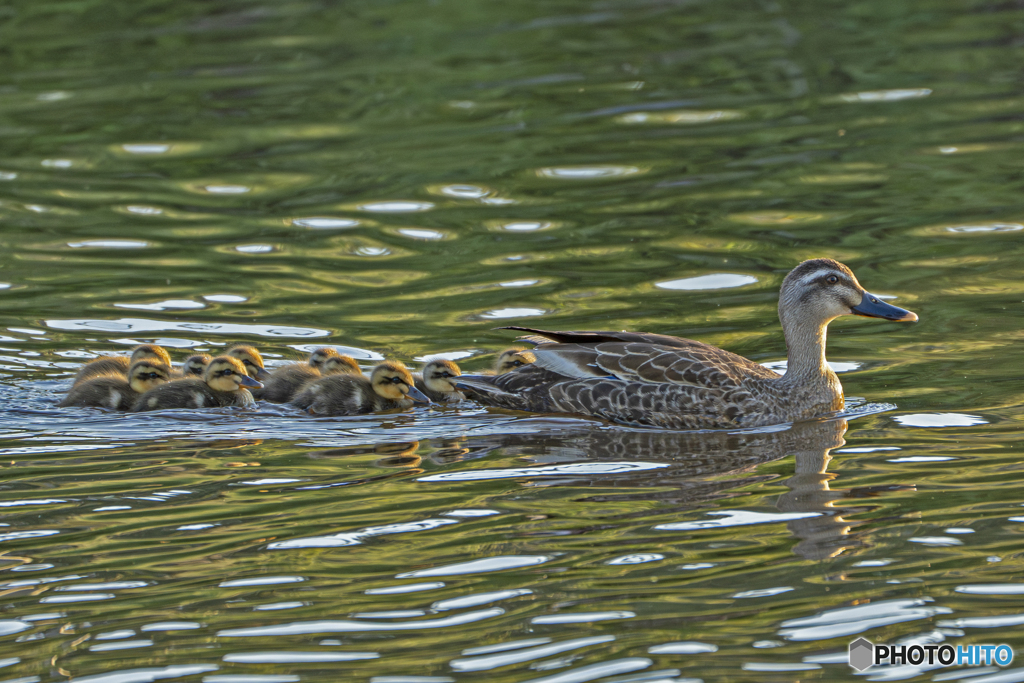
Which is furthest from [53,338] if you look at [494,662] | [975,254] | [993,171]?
[993,171]

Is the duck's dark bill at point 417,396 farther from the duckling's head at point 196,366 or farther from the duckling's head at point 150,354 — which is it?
the duckling's head at point 150,354

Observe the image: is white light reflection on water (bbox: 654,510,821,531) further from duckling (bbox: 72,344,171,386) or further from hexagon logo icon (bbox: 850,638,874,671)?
duckling (bbox: 72,344,171,386)

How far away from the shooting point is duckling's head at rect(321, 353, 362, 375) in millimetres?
8273

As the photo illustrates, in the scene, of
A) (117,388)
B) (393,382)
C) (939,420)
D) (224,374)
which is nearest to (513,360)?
(393,382)

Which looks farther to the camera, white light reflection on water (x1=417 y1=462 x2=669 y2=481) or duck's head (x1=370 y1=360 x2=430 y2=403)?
duck's head (x1=370 y1=360 x2=430 y2=403)

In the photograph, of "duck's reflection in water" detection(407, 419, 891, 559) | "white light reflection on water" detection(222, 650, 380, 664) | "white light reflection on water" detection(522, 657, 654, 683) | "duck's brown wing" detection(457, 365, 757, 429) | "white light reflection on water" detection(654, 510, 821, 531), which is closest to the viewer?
"white light reflection on water" detection(522, 657, 654, 683)

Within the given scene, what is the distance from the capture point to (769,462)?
6.95m

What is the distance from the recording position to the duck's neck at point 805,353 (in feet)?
25.8

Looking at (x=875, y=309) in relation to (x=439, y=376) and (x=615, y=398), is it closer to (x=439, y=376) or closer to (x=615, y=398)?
(x=615, y=398)

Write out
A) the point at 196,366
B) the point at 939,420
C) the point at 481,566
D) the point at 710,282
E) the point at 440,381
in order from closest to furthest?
the point at 481,566, the point at 939,420, the point at 440,381, the point at 196,366, the point at 710,282

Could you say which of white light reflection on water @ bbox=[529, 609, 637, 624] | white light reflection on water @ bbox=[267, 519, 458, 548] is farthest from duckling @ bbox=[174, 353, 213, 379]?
white light reflection on water @ bbox=[529, 609, 637, 624]

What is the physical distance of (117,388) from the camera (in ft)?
26.3

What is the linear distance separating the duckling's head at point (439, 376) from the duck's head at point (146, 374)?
4.92 feet

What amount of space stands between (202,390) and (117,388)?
49 cm
